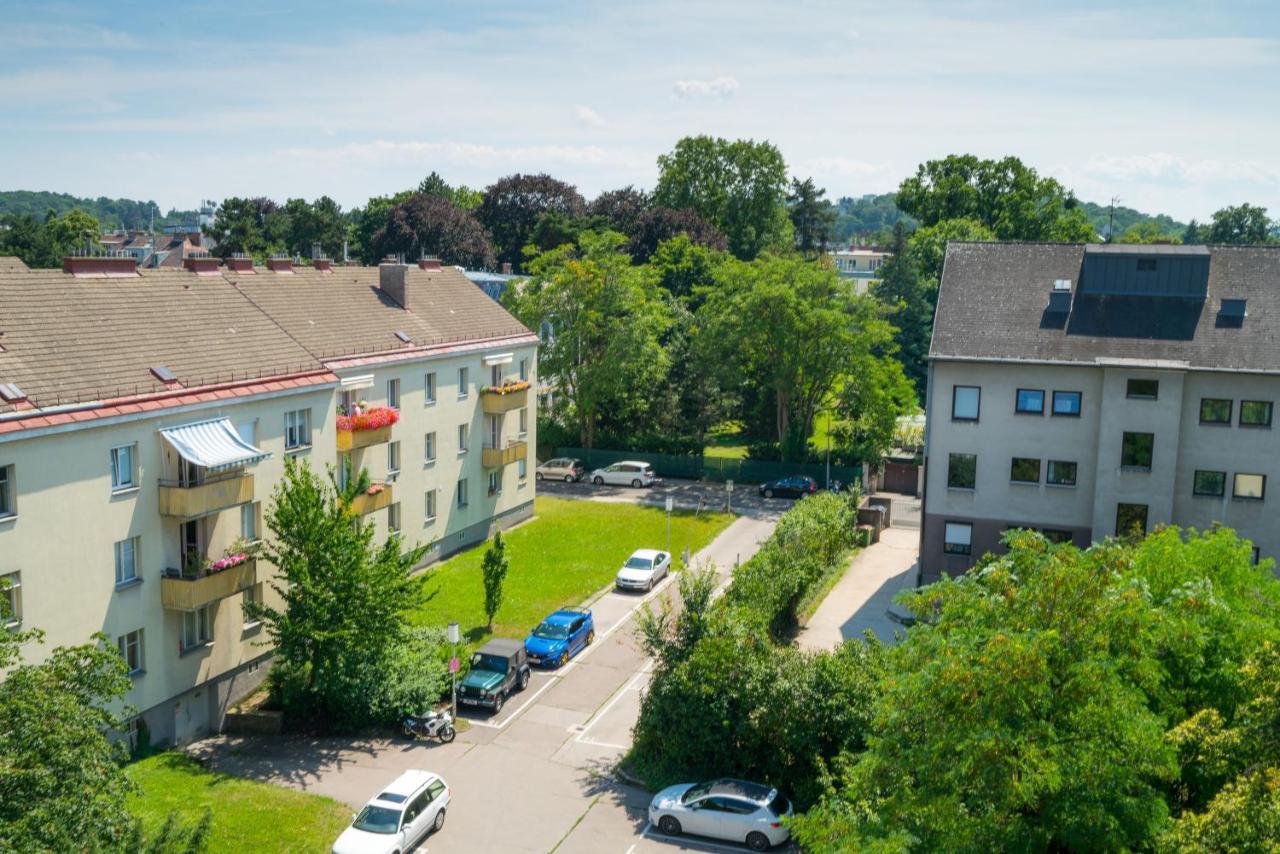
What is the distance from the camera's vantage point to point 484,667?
1427 inches

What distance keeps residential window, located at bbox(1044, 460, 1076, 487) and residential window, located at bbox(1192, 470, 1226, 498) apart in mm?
3872

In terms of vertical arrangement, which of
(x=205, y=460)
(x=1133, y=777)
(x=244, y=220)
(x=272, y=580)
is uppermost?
(x=244, y=220)

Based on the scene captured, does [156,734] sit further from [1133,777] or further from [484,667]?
[1133,777]

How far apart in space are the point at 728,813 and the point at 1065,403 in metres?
20.3

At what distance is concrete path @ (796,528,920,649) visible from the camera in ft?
133

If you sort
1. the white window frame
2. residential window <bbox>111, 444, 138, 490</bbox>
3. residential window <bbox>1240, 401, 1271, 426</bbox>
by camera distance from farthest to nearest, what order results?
residential window <bbox>1240, 401, 1271, 426</bbox> → the white window frame → residential window <bbox>111, 444, 138, 490</bbox>

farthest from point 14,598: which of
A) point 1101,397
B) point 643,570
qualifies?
point 1101,397

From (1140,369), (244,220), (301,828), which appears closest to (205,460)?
(301,828)

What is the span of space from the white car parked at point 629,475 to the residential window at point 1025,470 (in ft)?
91.8

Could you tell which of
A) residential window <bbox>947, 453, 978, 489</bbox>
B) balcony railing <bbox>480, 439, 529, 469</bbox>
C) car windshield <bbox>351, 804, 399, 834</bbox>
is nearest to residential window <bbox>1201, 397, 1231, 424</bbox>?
residential window <bbox>947, 453, 978, 489</bbox>

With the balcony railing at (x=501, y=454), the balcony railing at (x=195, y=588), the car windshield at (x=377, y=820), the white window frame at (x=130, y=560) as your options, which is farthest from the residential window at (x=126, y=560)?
the balcony railing at (x=501, y=454)

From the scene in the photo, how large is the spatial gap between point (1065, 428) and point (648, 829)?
21028 millimetres

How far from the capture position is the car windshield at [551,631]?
3947cm

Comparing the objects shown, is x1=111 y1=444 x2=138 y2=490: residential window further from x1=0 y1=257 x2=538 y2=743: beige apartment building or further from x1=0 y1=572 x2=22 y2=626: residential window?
x1=0 y1=572 x2=22 y2=626: residential window
